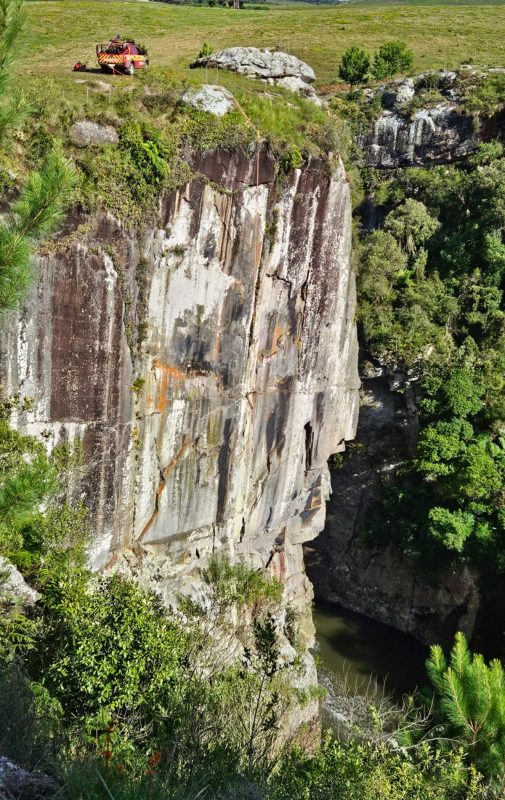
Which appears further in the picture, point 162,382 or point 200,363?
point 200,363

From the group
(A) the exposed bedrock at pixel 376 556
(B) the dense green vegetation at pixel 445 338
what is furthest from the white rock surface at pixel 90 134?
(A) the exposed bedrock at pixel 376 556

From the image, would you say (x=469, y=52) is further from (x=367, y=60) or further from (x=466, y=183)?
(x=466, y=183)

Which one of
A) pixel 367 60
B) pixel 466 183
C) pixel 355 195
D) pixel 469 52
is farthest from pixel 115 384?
pixel 469 52

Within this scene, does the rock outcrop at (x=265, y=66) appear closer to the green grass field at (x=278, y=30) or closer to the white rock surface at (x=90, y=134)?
the white rock surface at (x=90, y=134)

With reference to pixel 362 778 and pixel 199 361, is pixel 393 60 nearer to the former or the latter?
pixel 199 361

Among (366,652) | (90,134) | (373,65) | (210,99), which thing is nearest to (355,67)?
(373,65)

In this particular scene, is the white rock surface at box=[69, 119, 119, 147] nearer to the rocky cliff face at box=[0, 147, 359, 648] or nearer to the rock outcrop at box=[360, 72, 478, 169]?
the rocky cliff face at box=[0, 147, 359, 648]
